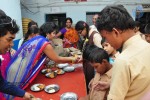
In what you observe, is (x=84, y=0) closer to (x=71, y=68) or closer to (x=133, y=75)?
(x=71, y=68)

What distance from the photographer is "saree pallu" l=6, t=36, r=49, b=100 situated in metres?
1.78

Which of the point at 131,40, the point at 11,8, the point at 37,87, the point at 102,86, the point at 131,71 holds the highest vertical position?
the point at 11,8

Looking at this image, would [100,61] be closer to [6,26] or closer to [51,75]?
A: [51,75]

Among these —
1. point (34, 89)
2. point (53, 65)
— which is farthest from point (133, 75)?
point (53, 65)

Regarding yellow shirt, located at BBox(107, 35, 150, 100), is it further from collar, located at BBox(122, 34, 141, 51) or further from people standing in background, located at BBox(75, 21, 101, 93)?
people standing in background, located at BBox(75, 21, 101, 93)

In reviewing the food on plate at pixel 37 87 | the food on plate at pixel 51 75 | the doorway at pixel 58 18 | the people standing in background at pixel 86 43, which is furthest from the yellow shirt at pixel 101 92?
the doorway at pixel 58 18

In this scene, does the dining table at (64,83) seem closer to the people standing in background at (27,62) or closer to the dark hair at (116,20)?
the people standing in background at (27,62)

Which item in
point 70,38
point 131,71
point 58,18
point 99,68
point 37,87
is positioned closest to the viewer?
point 131,71

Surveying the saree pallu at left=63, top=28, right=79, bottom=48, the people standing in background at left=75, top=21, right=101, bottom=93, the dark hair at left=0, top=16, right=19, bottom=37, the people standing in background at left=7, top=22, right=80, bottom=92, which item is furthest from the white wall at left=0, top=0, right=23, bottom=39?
the dark hair at left=0, top=16, right=19, bottom=37

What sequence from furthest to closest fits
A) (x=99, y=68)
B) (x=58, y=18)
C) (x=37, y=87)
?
1. (x=58, y=18)
2. (x=37, y=87)
3. (x=99, y=68)

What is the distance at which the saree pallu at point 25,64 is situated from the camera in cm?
178

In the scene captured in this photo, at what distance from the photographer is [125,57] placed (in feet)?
2.77

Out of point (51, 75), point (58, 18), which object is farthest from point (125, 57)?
point (58, 18)

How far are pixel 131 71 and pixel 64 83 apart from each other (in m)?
1.10
